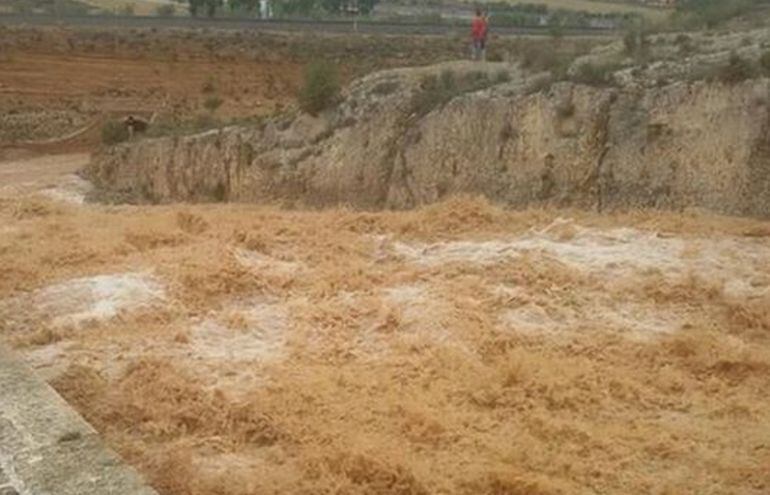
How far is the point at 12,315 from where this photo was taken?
1268 cm

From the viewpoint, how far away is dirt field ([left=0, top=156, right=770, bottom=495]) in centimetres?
873

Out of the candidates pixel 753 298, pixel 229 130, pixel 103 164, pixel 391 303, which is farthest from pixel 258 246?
pixel 103 164

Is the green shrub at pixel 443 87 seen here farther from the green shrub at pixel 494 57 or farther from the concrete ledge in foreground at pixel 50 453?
the concrete ledge in foreground at pixel 50 453

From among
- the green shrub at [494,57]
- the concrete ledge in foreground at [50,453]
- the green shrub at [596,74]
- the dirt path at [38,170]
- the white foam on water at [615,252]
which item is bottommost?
A: the dirt path at [38,170]

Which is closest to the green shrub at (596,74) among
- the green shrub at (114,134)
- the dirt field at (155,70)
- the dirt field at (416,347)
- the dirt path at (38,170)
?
the dirt field at (416,347)

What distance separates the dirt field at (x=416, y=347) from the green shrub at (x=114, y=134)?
15.6 m

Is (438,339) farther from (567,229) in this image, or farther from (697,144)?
(697,144)

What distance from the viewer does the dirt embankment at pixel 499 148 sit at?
16.8 meters

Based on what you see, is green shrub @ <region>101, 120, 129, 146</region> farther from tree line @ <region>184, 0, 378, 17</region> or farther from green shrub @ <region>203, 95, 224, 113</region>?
tree line @ <region>184, 0, 378, 17</region>

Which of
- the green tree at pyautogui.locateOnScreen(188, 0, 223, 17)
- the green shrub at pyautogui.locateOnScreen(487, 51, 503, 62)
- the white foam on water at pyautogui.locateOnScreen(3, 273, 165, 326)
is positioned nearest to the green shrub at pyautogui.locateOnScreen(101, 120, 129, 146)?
the green shrub at pyautogui.locateOnScreen(487, 51, 503, 62)

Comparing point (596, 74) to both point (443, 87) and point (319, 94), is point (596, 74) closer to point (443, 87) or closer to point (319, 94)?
point (443, 87)

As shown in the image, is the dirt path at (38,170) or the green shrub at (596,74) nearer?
the green shrub at (596,74)

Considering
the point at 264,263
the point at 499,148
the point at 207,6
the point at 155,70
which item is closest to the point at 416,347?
the point at 264,263

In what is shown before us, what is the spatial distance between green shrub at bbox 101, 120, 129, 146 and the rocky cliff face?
475 cm
